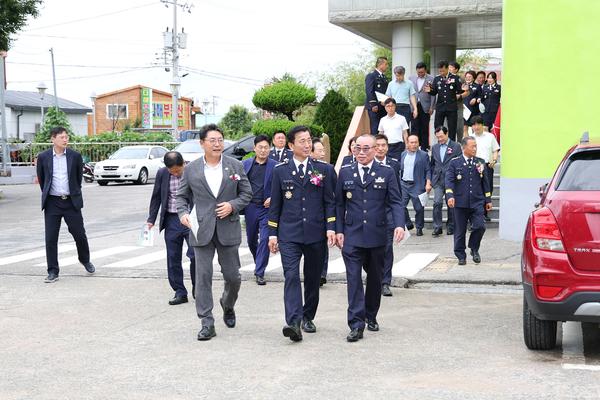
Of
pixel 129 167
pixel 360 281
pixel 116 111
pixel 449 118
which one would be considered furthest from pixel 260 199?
pixel 116 111

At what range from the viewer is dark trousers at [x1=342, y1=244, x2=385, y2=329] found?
7.93m

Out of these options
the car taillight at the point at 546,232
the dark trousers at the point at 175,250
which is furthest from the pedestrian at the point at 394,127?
the car taillight at the point at 546,232

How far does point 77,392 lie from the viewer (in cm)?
629

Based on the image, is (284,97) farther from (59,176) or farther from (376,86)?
(59,176)

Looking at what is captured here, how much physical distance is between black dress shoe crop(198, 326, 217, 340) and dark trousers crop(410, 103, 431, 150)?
38.8 ft

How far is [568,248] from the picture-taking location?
6.80 metres

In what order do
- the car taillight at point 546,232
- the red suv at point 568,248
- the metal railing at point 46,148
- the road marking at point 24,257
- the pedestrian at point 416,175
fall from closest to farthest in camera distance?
the red suv at point 568,248, the car taillight at point 546,232, the road marking at point 24,257, the pedestrian at point 416,175, the metal railing at point 46,148

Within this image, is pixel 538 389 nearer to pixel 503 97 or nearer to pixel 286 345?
pixel 286 345

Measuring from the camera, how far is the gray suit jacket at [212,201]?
8273mm

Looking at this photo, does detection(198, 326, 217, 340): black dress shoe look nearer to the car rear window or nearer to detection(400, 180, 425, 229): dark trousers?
the car rear window

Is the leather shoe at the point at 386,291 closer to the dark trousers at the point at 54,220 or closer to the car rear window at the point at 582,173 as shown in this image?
the car rear window at the point at 582,173

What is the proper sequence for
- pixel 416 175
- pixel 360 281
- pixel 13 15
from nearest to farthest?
pixel 360 281 → pixel 416 175 → pixel 13 15

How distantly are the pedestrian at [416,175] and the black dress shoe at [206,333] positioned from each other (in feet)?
26.4

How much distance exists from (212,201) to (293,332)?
1477 millimetres
